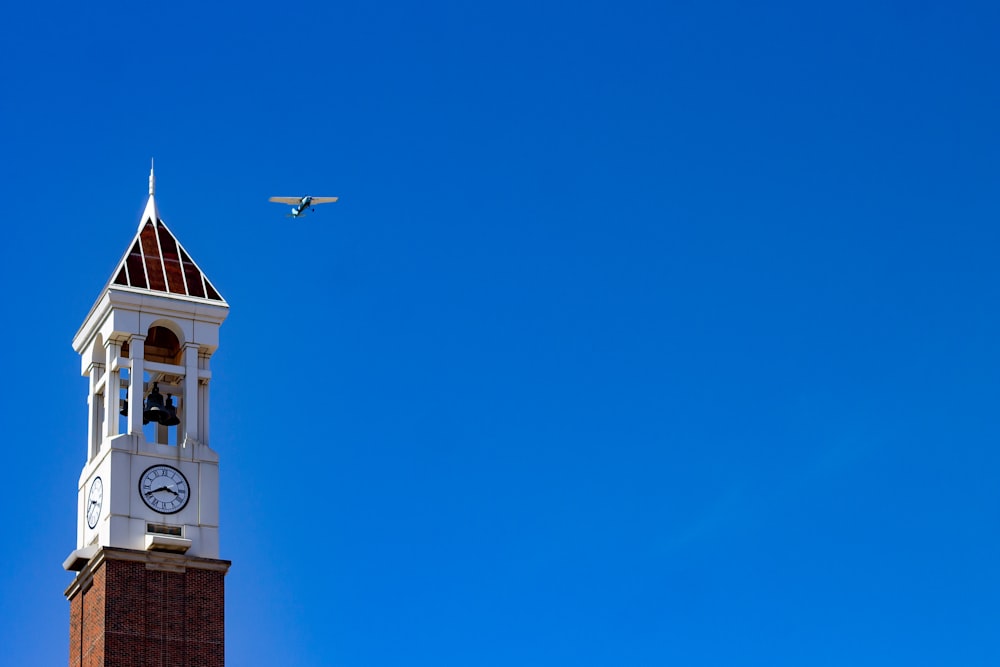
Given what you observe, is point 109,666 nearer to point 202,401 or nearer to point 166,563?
point 166,563

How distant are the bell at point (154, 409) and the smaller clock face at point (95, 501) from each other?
9.32 feet

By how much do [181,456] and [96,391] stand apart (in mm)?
4566

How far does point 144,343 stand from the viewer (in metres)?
81.5

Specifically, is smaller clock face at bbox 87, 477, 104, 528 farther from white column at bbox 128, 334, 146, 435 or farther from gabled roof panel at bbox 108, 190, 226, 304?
gabled roof panel at bbox 108, 190, 226, 304

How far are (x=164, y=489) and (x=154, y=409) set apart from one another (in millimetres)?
3391

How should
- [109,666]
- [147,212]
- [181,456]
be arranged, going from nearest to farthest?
[109,666], [181,456], [147,212]

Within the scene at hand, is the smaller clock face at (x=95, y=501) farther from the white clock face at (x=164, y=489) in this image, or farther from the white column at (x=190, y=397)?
the white column at (x=190, y=397)

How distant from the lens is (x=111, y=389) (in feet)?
260

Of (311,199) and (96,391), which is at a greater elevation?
(311,199)

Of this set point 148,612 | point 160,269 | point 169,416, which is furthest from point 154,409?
point 148,612

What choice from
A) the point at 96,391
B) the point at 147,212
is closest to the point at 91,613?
the point at 96,391

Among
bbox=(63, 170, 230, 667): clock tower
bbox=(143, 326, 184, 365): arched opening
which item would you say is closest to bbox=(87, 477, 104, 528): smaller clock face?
bbox=(63, 170, 230, 667): clock tower

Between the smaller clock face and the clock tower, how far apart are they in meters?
0.09

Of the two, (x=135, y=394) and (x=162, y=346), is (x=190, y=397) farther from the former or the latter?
(x=162, y=346)
